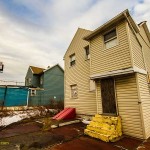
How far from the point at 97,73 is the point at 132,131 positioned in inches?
155

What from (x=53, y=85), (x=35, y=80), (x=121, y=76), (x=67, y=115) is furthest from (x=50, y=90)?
(x=121, y=76)

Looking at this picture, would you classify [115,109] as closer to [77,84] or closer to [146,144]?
[146,144]

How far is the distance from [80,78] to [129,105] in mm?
5950

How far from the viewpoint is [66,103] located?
45.2ft

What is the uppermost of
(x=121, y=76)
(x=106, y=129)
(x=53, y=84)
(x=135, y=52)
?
(x=53, y=84)

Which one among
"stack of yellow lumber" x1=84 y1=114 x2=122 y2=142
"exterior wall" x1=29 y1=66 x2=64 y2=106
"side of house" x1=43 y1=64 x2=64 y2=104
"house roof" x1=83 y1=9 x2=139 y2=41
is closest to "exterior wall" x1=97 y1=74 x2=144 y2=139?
"stack of yellow lumber" x1=84 y1=114 x2=122 y2=142

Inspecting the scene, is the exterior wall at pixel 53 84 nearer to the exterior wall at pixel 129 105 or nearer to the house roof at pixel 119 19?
the house roof at pixel 119 19

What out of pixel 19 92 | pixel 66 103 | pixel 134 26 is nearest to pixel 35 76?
pixel 19 92

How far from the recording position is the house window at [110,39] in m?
8.40

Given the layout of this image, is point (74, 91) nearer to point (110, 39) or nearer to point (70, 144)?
point (110, 39)

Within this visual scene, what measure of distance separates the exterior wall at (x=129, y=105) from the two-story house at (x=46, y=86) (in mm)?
17101

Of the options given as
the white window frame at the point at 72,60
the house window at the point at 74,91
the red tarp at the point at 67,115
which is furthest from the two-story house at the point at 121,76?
the white window frame at the point at 72,60

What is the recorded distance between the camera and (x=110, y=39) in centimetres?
863

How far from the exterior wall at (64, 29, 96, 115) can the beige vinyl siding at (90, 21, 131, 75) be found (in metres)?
2.26
